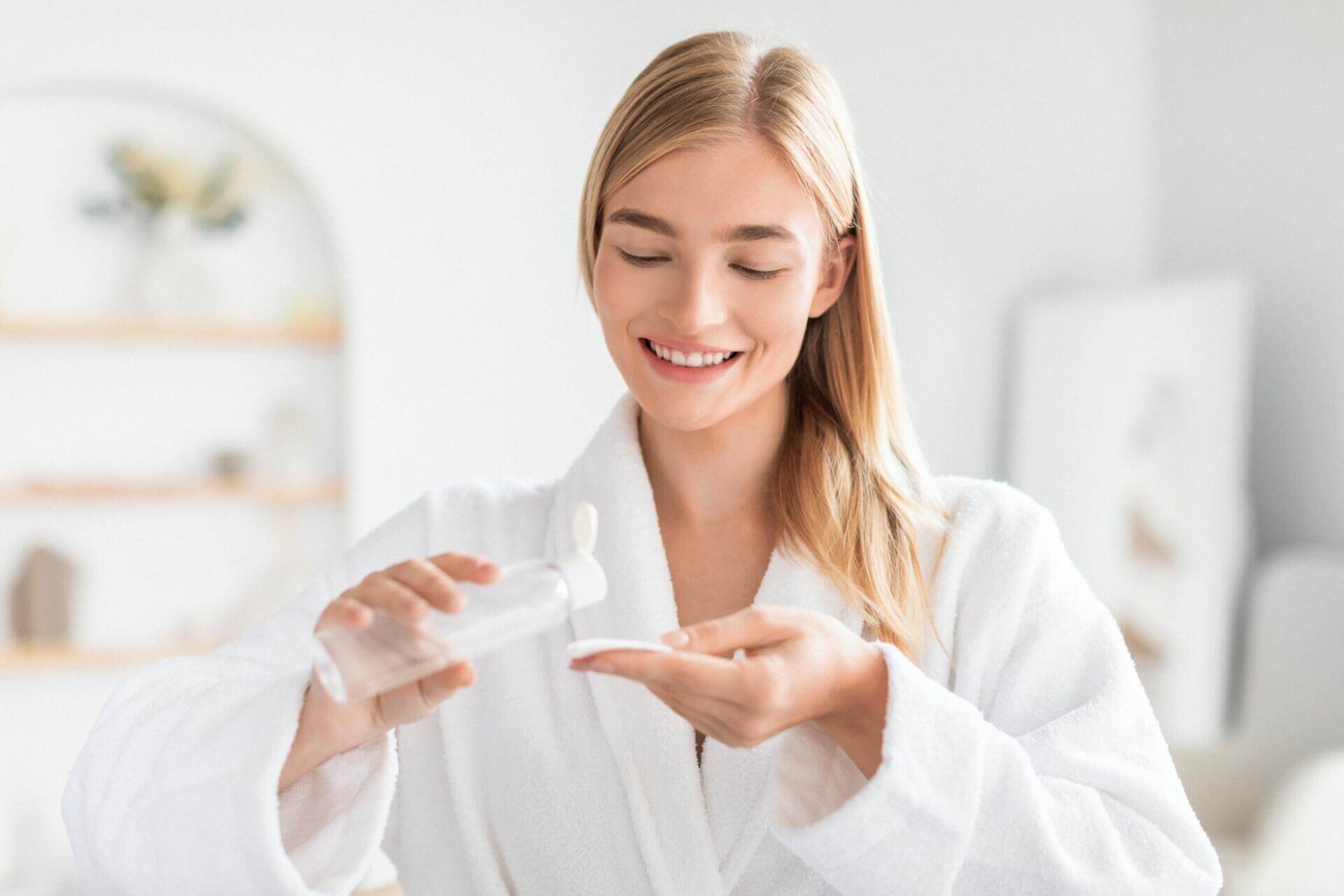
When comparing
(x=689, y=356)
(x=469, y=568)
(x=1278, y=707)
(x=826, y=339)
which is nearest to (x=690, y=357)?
(x=689, y=356)

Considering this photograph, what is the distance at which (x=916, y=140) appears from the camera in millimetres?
3850

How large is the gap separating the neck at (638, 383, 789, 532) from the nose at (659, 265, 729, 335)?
192 millimetres

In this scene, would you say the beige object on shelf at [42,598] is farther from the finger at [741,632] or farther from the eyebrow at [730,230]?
the finger at [741,632]

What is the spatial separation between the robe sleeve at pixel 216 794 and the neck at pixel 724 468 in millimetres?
396

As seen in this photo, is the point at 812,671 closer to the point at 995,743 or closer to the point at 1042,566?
the point at 995,743

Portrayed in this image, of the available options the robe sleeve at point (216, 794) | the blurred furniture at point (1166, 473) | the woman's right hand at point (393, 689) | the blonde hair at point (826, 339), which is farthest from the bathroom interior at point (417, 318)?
the woman's right hand at point (393, 689)

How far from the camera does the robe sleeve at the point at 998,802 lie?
0.92m

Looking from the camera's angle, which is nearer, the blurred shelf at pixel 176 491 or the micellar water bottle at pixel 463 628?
the micellar water bottle at pixel 463 628

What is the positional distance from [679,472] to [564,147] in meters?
2.53

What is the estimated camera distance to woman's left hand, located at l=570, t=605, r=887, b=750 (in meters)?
0.85

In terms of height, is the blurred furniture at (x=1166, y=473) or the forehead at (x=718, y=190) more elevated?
the forehead at (x=718, y=190)

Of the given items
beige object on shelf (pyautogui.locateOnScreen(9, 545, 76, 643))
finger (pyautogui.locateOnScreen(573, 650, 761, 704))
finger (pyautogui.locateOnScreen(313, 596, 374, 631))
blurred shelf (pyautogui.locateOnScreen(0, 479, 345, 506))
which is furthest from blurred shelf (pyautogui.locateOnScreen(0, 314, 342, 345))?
finger (pyautogui.locateOnScreen(573, 650, 761, 704))

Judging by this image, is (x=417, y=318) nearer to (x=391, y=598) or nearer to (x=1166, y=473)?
(x=1166, y=473)

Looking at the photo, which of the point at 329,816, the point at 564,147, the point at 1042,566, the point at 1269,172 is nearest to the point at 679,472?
the point at 1042,566
